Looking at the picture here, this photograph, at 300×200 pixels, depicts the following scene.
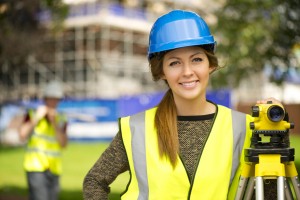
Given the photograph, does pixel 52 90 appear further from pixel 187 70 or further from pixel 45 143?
pixel 187 70

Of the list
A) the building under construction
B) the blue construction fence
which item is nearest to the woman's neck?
the blue construction fence

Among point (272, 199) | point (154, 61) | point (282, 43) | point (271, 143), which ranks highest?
point (282, 43)

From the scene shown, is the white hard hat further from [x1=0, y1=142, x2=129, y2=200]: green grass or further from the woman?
the woman

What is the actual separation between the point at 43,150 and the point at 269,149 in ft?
16.5

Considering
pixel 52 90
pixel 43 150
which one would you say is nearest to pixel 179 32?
pixel 43 150

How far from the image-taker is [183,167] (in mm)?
2750

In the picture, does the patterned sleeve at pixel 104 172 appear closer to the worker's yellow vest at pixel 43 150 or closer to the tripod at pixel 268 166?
the tripod at pixel 268 166

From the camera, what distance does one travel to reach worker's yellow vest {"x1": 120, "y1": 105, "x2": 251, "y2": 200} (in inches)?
108

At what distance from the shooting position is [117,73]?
138 ft

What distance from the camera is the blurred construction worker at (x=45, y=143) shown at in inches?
275

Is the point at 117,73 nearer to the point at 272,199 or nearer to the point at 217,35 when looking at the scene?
the point at 217,35

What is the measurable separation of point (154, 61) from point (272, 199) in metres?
0.84

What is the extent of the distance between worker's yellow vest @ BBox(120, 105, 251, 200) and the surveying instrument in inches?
6.4

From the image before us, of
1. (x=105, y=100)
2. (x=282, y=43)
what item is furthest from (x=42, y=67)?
(x=282, y=43)
